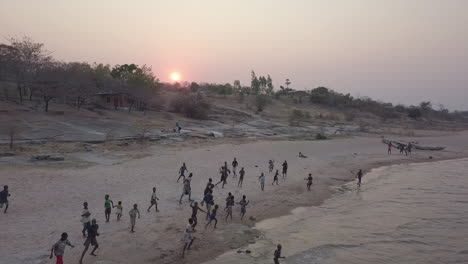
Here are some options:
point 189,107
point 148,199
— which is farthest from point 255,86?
point 148,199

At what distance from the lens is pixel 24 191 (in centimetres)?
2023

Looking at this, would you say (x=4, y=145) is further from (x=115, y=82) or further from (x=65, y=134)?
(x=115, y=82)

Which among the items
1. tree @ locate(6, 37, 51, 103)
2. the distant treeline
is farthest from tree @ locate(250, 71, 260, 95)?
tree @ locate(6, 37, 51, 103)

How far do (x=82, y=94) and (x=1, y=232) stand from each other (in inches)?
1345

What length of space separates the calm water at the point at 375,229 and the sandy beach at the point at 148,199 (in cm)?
120

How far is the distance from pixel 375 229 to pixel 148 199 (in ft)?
36.0

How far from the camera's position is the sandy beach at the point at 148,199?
1434 centimetres

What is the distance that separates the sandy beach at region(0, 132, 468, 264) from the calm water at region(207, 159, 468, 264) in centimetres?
120

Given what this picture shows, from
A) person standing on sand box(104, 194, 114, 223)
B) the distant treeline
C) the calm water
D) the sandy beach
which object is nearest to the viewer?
the sandy beach

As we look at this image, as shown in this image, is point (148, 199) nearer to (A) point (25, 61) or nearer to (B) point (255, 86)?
(A) point (25, 61)

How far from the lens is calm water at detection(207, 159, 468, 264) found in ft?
51.6

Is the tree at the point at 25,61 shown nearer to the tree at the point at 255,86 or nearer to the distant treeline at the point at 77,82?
the distant treeline at the point at 77,82

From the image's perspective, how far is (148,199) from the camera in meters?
20.5

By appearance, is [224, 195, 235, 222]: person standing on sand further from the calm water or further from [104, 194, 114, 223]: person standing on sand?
[104, 194, 114, 223]: person standing on sand
